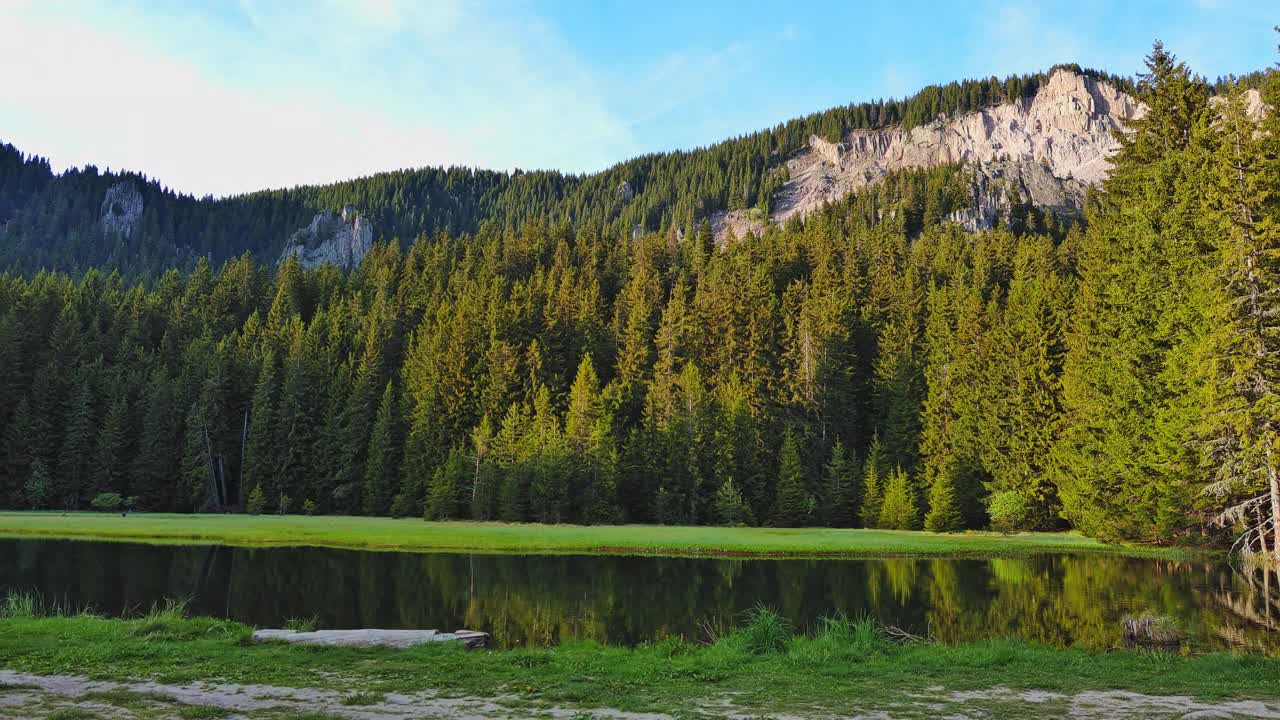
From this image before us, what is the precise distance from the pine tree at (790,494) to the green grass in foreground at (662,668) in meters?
52.0

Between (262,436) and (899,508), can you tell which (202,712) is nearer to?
(899,508)

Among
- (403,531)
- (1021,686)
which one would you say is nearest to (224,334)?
(403,531)

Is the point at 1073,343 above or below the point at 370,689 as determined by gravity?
above

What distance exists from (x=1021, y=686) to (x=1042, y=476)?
176 ft

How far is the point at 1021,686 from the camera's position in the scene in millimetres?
11789

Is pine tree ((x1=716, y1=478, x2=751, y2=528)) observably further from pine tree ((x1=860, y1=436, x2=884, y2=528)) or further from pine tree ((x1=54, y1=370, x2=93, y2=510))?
pine tree ((x1=54, y1=370, x2=93, y2=510))

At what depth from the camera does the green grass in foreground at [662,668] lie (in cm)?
1118

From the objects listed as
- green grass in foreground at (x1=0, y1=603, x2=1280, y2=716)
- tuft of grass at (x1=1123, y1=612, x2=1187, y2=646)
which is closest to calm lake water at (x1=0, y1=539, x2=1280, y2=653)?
tuft of grass at (x1=1123, y1=612, x2=1187, y2=646)

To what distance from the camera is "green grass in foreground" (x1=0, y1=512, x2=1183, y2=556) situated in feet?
139

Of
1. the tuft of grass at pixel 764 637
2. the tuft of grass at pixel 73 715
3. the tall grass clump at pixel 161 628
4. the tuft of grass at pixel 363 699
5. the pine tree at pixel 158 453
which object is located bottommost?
the tuft of grass at pixel 764 637

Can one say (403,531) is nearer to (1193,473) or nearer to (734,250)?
(1193,473)

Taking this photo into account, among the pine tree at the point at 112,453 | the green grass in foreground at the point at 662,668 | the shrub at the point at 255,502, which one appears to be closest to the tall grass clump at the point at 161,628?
the green grass in foreground at the point at 662,668

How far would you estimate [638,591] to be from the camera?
91.7ft

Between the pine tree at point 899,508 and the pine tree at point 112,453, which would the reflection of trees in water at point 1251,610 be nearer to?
the pine tree at point 899,508
